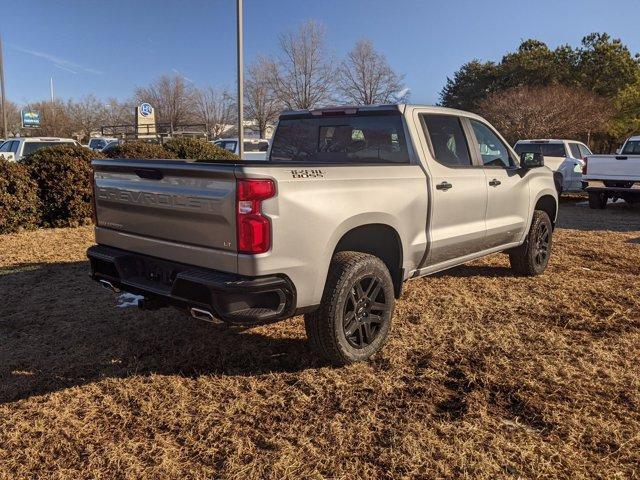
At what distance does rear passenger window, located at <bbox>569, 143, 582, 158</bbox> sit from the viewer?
51.3 feet

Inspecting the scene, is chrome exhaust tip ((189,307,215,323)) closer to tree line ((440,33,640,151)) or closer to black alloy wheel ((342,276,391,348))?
black alloy wheel ((342,276,391,348))

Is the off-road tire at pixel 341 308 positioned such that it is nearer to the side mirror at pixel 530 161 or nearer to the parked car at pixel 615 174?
the side mirror at pixel 530 161

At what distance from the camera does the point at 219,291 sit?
3002mm

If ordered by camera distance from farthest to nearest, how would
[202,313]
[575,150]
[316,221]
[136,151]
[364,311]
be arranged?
[575,150]
[136,151]
[364,311]
[316,221]
[202,313]

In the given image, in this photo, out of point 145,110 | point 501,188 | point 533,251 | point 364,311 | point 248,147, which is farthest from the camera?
point 145,110

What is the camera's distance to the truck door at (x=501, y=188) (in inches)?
201

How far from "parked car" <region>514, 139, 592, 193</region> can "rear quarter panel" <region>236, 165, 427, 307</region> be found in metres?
11.7

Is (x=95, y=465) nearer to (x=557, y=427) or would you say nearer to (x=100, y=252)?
(x=100, y=252)

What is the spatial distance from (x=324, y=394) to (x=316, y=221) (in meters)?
1.11

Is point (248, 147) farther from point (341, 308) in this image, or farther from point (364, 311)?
point (341, 308)

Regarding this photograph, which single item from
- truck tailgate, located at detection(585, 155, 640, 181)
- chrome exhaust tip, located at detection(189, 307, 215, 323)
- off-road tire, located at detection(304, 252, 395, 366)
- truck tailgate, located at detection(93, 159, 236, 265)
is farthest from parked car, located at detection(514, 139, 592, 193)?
chrome exhaust tip, located at detection(189, 307, 215, 323)

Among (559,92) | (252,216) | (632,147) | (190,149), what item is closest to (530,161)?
(252,216)

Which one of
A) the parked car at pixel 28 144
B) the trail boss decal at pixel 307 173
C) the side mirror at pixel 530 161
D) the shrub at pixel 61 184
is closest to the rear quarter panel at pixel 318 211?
the trail boss decal at pixel 307 173

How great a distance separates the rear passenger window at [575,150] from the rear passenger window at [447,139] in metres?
12.2
